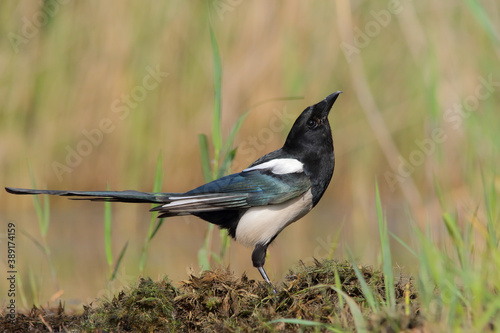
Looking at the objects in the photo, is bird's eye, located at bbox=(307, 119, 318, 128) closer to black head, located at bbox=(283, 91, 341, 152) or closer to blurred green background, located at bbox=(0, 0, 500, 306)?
black head, located at bbox=(283, 91, 341, 152)

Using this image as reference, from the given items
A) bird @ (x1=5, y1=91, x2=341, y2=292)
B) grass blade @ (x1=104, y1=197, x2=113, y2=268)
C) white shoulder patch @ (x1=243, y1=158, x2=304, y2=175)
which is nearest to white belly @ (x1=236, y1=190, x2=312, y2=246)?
bird @ (x1=5, y1=91, x2=341, y2=292)

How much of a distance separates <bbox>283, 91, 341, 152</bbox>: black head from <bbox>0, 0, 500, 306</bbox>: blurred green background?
1658 millimetres

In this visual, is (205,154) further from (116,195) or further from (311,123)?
(116,195)

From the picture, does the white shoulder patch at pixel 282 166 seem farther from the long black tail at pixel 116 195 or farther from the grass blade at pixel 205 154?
the long black tail at pixel 116 195

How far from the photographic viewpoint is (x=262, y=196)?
394 centimetres

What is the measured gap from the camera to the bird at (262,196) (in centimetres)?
384

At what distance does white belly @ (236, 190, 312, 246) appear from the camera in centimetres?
395

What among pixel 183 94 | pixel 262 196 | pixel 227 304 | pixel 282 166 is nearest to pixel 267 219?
pixel 262 196

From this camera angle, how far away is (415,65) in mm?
6801

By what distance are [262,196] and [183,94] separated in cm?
285

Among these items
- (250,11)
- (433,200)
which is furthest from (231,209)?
(250,11)

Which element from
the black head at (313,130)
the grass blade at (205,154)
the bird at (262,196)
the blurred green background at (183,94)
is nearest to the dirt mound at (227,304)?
the bird at (262,196)

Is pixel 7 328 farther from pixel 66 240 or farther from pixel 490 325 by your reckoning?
pixel 66 240

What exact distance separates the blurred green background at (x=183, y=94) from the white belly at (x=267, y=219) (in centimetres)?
176
